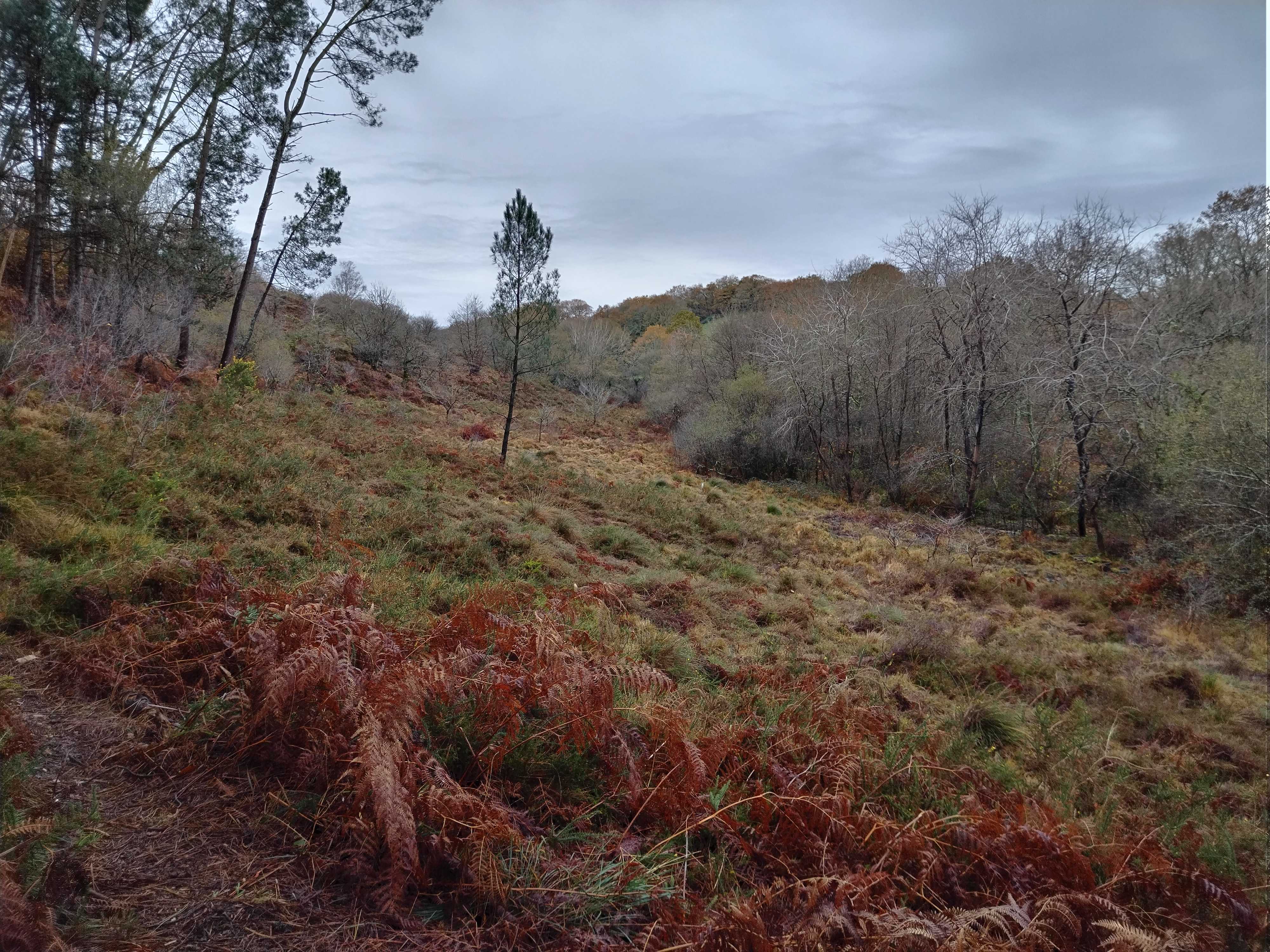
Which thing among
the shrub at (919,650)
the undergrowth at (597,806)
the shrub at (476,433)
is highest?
the shrub at (476,433)

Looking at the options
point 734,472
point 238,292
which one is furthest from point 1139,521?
point 238,292

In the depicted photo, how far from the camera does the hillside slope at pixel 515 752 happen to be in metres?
1.90

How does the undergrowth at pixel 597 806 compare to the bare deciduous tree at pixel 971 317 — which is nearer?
the undergrowth at pixel 597 806

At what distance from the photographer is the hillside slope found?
1.90 meters

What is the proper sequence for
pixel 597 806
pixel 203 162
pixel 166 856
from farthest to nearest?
pixel 203 162 < pixel 597 806 < pixel 166 856

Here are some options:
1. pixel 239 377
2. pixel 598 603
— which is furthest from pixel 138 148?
pixel 598 603

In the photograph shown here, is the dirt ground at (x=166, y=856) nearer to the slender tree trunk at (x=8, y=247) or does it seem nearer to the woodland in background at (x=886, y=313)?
the woodland in background at (x=886, y=313)

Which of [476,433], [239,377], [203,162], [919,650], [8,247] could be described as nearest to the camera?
[919,650]

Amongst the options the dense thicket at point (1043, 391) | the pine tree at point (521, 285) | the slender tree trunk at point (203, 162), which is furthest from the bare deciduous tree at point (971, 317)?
the slender tree trunk at point (203, 162)

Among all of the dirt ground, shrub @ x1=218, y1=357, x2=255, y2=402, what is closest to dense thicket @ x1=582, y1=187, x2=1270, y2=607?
the dirt ground

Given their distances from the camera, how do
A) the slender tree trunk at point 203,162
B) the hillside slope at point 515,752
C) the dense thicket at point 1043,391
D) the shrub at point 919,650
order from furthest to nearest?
the slender tree trunk at point 203,162 < the dense thicket at point 1043,391 < the shrub at point 919,650 < the hillside slope at point 515,752

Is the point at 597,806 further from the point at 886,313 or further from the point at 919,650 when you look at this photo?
→ the point at 886,313

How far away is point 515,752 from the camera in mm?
2613

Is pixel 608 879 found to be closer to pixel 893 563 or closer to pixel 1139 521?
pixel 893 563
